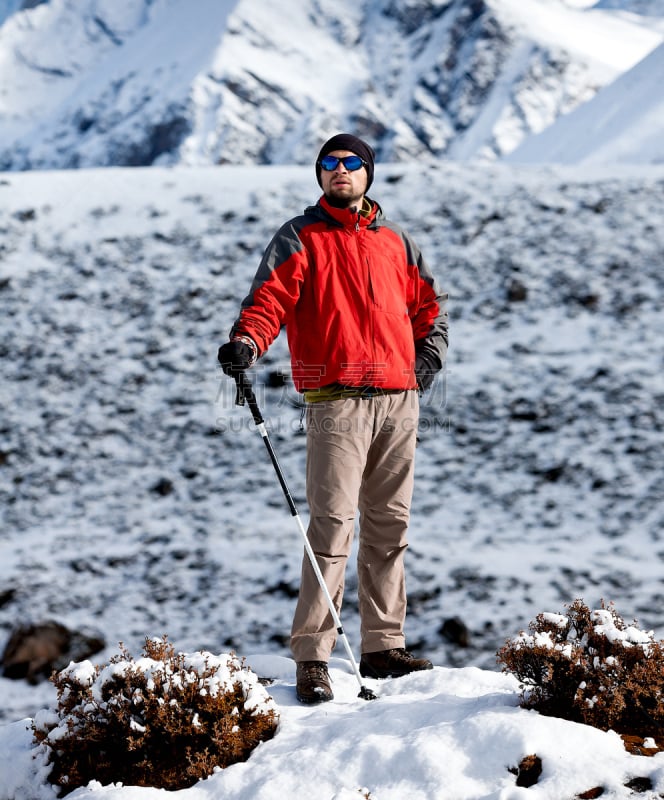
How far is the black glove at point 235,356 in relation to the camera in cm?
362

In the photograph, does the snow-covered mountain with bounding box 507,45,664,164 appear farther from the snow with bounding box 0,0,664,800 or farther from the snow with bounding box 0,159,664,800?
the snow with bounding box 0,159,664,800

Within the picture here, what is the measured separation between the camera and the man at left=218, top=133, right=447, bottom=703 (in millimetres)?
3811

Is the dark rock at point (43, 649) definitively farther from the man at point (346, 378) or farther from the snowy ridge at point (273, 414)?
the man at point (346, 378)

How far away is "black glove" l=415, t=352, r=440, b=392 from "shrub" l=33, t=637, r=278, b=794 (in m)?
1.80

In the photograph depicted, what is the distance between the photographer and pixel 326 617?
380 centimetres

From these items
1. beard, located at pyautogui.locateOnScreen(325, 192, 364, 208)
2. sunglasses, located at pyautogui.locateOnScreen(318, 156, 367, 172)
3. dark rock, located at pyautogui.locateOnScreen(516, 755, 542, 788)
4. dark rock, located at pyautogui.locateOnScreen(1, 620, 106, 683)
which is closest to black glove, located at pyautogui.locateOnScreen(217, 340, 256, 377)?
beard, located at pyautogui.locateOnScreen(325, 192, 364, 208)

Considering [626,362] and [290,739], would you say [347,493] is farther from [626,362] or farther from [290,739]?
[626,362]

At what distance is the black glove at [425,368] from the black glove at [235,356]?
1.03 meters

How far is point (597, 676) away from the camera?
3.10 meters

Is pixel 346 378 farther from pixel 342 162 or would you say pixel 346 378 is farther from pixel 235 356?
pixel 342 162

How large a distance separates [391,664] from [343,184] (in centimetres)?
240

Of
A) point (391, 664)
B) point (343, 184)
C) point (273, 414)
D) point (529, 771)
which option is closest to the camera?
point (529, 771)

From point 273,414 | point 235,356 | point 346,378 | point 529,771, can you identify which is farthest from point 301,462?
point 529,771

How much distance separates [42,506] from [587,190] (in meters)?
10.6
